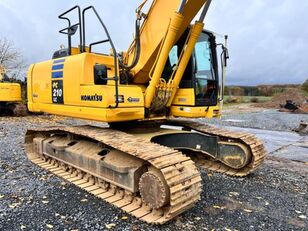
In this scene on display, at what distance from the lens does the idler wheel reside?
131 inches

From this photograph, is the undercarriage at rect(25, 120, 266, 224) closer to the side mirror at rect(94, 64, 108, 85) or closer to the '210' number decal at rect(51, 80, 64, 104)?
the '210' number decal at rect(51, 80, 64, 104)

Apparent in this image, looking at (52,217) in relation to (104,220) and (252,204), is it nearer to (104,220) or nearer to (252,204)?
(104,220)

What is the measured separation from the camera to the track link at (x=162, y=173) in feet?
11.0

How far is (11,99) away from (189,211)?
1478 cm

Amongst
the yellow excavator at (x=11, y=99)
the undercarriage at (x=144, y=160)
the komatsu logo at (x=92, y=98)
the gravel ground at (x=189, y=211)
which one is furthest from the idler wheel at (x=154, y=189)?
the yellow excavator at (x=11, y=99)

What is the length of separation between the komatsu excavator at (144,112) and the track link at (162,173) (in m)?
0.01

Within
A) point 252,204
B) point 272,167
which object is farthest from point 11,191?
point 272,167

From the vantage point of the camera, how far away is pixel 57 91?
211 inches

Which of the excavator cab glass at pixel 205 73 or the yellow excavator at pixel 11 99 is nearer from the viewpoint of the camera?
the excavator cab glass at pixel 205 73

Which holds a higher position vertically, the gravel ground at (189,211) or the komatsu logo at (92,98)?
the komatsu logo at (92,98)

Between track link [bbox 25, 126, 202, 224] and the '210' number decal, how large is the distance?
2.82 feet

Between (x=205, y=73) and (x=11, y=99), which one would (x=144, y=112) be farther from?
(x=11, y=99)

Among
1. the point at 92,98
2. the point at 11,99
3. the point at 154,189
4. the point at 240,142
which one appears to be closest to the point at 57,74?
the point at 92,98

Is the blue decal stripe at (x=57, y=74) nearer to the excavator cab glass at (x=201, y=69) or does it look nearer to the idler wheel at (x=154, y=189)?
the excavator cab glass at (x=201, y=69)
